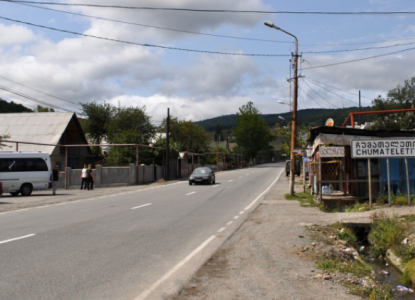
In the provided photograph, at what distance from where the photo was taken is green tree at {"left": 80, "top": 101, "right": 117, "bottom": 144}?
204ft

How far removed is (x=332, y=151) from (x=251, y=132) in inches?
3997

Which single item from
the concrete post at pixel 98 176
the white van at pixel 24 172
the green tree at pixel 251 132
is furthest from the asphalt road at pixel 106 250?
the green tree at pixel 251 132

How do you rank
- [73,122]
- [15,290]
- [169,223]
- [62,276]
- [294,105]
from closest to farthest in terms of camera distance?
[15,290], [62,276], [169,223], [294,105], [73,122]

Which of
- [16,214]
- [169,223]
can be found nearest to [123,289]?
[169,223]

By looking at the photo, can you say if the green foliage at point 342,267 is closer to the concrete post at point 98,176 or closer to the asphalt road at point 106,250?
the asphalt road at point 106,250

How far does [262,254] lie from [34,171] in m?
20.6

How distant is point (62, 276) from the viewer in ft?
21.3

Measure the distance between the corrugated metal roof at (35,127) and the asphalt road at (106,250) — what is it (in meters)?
25.5

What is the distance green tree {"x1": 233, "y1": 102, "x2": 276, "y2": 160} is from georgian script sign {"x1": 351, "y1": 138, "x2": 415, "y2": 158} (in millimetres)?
102542

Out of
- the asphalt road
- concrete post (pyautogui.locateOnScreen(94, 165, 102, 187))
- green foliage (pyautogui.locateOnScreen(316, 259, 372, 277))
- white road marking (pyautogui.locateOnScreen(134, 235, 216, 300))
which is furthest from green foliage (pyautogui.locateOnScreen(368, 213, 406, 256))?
concrete post (pyautogui.locateOnScreen(94, 165, 102, 187))

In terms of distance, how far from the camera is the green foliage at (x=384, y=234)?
969 centimetres

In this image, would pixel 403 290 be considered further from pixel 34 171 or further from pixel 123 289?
pixel 34 171

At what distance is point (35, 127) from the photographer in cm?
4134

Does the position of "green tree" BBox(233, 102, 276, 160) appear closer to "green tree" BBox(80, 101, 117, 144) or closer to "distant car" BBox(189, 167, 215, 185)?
"green tree" BBox(80, 101, 117, 144)
